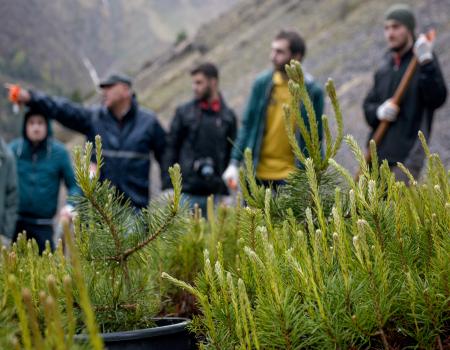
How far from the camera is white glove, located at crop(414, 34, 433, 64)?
15.4 feet

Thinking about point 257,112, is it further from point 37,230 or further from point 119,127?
point 37,230

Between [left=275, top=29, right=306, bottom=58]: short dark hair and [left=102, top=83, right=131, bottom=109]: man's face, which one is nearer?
[left=275, top=29, right=306, bottom=58]: short dark hair

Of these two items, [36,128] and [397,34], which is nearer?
[397,34]

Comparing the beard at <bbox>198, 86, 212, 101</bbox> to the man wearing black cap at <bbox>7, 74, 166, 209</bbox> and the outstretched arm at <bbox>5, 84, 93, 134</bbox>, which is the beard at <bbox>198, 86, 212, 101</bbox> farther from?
the outstretched arm at <bbox>5, 84, 93, 134</bbox>

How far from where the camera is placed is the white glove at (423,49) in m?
4.68

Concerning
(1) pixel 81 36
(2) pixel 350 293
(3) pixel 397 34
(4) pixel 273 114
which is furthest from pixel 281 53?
(1) pixel 81 36

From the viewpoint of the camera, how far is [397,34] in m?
Result: 5.02

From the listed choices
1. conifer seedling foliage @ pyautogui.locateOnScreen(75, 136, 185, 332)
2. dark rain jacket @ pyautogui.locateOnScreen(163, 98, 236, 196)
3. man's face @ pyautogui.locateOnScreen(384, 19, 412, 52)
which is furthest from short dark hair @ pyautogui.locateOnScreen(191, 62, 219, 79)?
conifer seedling foliage @ pyautogui.locateOnScreen(75, 136, 185, 332)

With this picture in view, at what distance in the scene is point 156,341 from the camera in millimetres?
1562

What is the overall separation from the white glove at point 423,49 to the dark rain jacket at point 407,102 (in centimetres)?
6

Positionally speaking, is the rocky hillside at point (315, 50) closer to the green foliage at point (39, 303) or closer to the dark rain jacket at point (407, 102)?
the dark rain jacket at point (407, 102)

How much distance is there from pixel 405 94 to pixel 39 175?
346 cm

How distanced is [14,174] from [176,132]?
4.92 ft

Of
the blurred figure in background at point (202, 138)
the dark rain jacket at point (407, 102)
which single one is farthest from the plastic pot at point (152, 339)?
the blurred figure in background at point (202, 138)
